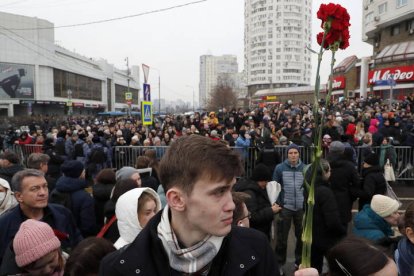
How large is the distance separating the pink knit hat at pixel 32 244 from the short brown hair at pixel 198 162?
1339 millimetres

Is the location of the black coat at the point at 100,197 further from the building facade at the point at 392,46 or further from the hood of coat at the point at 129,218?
the building facade at the point at 392,46

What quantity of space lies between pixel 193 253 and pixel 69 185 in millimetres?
3205

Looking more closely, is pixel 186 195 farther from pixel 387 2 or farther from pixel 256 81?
pixel 256 81

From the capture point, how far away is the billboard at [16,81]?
55.8 metres

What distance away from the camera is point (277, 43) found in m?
119

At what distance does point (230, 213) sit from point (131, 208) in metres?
1.46

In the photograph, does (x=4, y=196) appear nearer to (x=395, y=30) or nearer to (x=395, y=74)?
(x=395, y=74)

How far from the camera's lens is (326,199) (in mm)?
4117

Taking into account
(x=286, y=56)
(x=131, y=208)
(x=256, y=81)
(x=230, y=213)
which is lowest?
(x=131, y=208)

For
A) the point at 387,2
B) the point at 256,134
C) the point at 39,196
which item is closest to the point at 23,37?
the point at 387,2

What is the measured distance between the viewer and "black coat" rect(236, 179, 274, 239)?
4.35 m

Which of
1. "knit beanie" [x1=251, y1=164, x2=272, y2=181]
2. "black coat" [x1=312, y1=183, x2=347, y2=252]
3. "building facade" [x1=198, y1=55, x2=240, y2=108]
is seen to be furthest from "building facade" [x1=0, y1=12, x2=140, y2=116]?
"building facade" [x1=198, y1=55, x2=240, y2=108]

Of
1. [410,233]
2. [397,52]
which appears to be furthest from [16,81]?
[410,233]

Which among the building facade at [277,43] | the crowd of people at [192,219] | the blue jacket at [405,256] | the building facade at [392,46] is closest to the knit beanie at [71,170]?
the crowd of people at [192,219]
